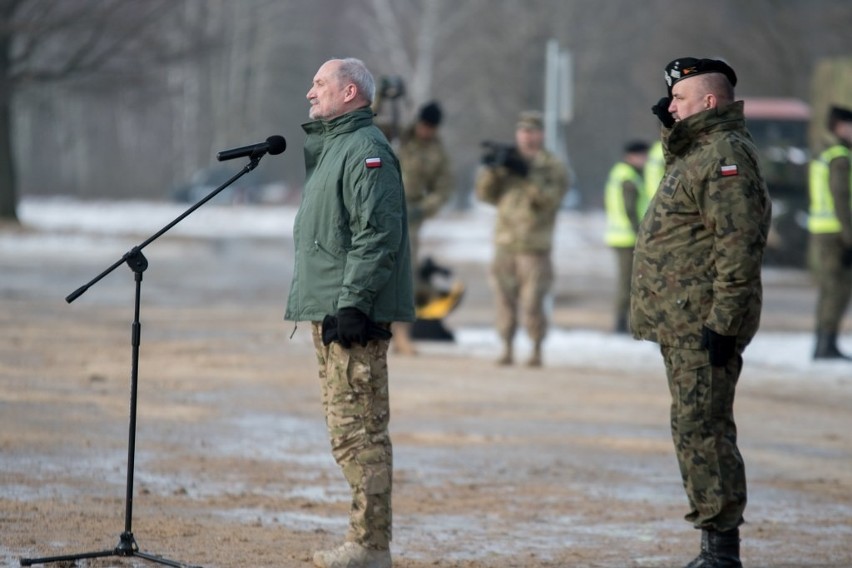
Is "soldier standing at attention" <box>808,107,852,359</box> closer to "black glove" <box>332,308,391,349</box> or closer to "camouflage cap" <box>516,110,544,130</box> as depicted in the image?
"camouflage cap" <box>516,110,544,130</box>

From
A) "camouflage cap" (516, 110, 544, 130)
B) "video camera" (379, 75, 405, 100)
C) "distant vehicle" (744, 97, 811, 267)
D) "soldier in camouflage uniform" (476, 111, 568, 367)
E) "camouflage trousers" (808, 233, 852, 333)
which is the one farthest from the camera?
"distant vehicle" (744, 97, 811, 267)

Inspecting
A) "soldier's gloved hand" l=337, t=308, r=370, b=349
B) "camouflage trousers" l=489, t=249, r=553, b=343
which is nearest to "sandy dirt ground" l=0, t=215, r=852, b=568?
"camouflage trousers" l=489, t=249, r=553, b=343

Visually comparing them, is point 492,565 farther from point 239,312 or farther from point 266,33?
point 266,33

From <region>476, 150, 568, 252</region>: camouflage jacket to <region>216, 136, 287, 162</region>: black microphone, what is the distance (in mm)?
7035

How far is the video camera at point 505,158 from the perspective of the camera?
1309cm

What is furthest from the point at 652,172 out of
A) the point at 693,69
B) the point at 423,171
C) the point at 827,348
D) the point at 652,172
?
the point at 693,69

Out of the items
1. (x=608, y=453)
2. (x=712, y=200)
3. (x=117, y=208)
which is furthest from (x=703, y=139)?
(x=117, y=208)

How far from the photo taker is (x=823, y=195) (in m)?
14.2

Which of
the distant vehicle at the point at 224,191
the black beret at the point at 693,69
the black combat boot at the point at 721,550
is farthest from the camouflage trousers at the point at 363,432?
the distant vehicle at the point at 224,191

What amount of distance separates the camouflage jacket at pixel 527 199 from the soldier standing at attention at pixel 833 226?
2.27m

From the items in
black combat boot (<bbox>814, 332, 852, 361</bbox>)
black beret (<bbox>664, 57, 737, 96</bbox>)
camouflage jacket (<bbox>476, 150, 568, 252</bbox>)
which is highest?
black beret (<bbox>664, 57, 737, 96</bbox>)

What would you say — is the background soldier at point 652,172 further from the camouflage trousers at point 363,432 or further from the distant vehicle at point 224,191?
the distant vehicle at point 224,191

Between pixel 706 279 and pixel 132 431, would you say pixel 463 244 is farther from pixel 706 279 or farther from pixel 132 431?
pixel 132 431

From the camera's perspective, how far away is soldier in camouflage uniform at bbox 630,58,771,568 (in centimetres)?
597
